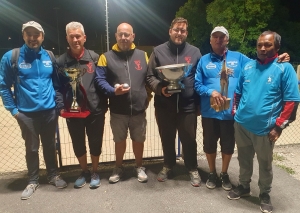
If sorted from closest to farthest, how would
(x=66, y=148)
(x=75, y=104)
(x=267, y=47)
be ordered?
(x=267, y=47) → (x=75, y=104) → (x=66, y=148)

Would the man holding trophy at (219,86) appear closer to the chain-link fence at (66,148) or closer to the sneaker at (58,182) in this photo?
the chain-link fence at (66,148)

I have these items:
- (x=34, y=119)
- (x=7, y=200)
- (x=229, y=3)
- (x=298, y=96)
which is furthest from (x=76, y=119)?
(x=229, y=3)

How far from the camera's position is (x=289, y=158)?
411 cm

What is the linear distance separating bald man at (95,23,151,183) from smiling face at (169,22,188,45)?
416mm

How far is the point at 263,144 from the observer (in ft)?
8.41

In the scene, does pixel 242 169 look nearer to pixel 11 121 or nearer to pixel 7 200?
pixel 7 200

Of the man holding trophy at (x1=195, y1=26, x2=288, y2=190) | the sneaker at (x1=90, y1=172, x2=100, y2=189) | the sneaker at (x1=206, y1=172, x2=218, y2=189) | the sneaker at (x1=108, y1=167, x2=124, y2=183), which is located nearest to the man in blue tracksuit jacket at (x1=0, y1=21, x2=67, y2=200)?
the sneaker at (x1=90, y1=172, x2=100, y2=189)

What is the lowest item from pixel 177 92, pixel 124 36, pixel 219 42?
pixel 177 92

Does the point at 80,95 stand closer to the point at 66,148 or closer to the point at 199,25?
the point at 66,148

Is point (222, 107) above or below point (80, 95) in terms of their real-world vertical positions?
below

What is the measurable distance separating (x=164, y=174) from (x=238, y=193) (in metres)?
0.91

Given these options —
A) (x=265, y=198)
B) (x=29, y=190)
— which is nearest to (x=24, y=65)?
(x=29, y=190)

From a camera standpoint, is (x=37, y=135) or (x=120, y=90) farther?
(x=37, y=135)

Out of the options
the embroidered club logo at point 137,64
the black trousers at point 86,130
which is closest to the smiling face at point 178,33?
the embroidered club logo at point 137,64
